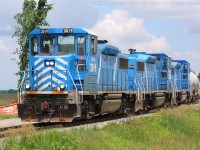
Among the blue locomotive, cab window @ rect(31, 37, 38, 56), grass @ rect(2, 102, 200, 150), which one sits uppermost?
cab window @ rect(31, 37, 38, 56)

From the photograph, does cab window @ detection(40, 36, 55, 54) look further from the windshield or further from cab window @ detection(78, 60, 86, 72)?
cab window @ detection(78, 60, 86, 72)

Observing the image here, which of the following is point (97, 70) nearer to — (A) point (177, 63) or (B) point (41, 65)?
(B) point (41, 65)

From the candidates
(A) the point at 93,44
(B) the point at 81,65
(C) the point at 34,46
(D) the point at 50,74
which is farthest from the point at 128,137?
(C) the point at 34,46

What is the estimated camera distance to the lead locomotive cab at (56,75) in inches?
650

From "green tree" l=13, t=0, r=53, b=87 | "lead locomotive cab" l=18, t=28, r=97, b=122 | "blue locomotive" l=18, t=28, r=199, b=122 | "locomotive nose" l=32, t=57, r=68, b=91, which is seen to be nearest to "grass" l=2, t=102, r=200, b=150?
"blue locomotive" l=18, t=28, r=199, b=122

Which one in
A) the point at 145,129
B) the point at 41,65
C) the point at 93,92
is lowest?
the point at 145,129

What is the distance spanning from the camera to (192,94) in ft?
143

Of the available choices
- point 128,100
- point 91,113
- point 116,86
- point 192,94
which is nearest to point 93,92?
point 91,113

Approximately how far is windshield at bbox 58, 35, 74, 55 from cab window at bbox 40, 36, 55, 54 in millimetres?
297

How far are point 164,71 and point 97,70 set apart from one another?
47.8ft

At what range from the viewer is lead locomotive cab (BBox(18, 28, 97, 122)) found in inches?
650

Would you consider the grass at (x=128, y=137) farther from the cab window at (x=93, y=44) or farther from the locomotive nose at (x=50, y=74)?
the cab window at (x=93, y=44)

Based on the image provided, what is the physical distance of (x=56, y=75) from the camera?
672 inches

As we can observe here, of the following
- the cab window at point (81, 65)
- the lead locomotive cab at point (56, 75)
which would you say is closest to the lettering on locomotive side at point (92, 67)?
the lead locomotive cab at point (56, 75)
